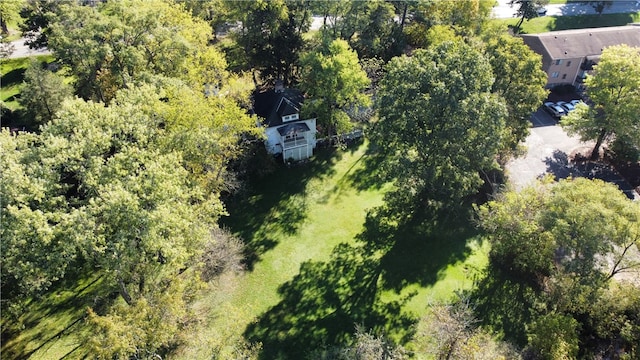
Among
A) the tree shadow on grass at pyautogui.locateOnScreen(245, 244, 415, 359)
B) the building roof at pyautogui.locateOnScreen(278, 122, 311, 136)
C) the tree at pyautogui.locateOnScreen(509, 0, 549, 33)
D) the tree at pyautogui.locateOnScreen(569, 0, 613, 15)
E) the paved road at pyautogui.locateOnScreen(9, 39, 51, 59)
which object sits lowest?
the tree shadow on grass at pyautogui.locateOnScreen(245, 244, 415, 359)

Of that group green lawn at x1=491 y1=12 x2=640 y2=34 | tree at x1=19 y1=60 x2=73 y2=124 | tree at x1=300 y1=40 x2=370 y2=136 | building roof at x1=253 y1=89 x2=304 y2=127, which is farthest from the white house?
green lawn at x1=491 y1=12 x2=640 y2=34

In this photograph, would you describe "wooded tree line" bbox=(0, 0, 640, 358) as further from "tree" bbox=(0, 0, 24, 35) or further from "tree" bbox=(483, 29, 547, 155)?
"tree" bbox=(0, 0, 24, 35)

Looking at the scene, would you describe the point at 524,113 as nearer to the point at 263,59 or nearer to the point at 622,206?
the point at 622,206

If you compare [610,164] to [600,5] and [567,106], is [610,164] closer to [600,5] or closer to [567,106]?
[567,106]

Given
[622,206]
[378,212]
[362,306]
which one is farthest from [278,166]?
[622,206]

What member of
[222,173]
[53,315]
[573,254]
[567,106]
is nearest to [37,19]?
[222,173]

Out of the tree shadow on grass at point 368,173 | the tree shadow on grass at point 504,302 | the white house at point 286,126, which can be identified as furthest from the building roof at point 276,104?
the tree shadow on grass at point 504,302

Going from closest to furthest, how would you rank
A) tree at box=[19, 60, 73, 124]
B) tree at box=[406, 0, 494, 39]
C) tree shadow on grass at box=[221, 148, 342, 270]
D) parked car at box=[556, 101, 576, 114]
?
tree shadow on grass at box=[221, 148, 342, 270], tree at box=[19, 60, 73, 124], parked car at box=[556, 101, 576, 114], tree at box=[406, 0, 494, 39]
